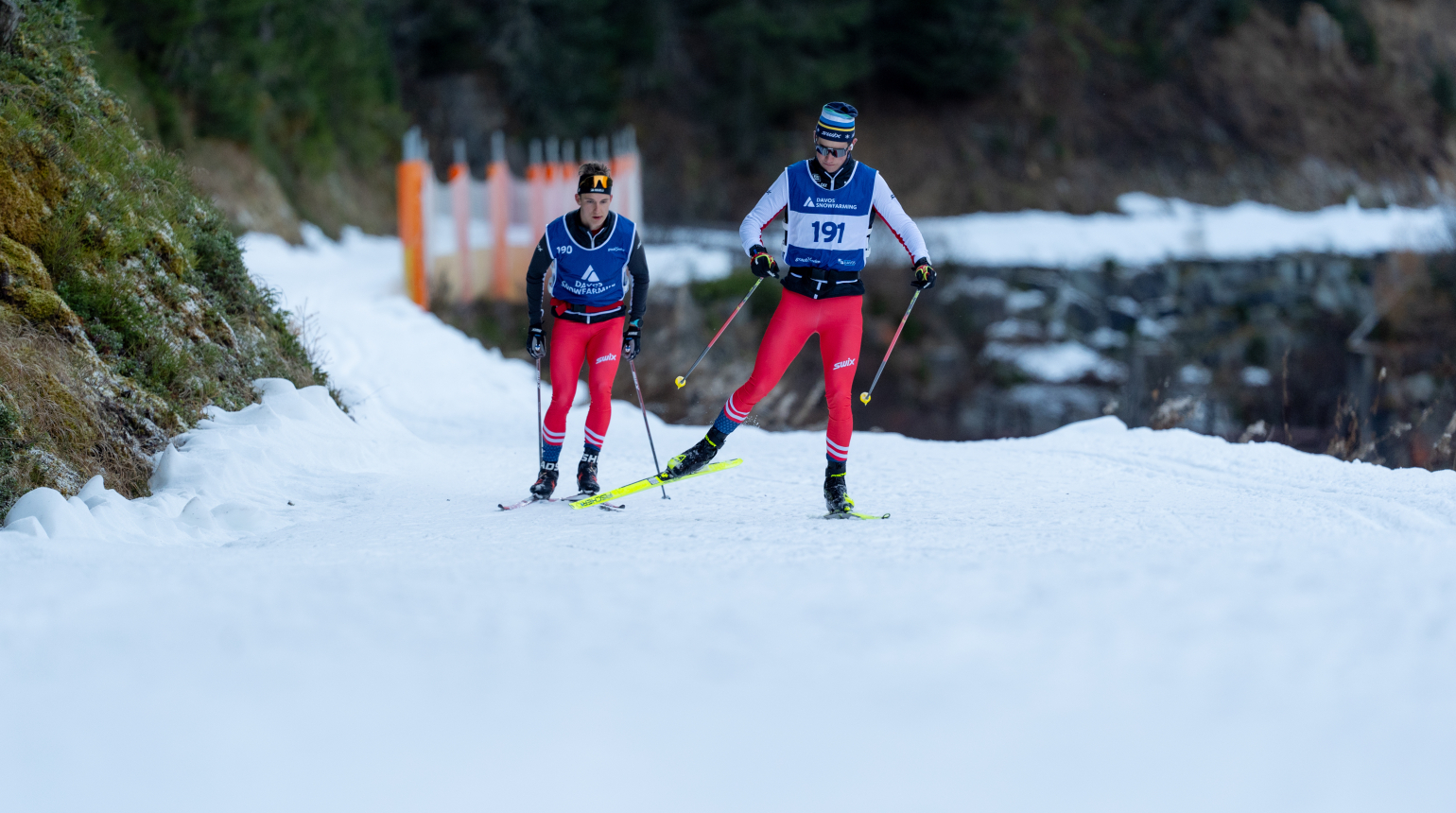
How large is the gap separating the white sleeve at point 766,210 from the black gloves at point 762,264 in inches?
2.6

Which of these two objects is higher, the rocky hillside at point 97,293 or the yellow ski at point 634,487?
the rocky hillside at point 97,293

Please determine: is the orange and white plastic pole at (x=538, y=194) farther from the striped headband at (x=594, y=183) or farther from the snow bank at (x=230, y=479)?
the striped headband at (x=594, y=183)

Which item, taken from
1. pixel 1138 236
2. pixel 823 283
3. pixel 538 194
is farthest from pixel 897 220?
pixel 1138 236

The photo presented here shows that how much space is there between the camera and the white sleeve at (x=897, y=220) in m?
6.95

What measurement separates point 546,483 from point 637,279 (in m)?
1.33

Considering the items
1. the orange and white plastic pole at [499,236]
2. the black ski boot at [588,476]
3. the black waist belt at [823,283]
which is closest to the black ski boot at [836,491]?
the black waist belt at [823,283]

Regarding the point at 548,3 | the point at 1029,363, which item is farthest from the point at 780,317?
the point at 548,3

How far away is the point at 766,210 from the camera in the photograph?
6906 millimetres

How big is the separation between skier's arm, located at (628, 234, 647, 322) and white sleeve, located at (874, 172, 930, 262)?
1.42m

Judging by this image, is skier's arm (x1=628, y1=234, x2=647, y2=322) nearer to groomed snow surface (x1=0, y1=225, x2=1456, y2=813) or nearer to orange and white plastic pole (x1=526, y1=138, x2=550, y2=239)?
groomed snow surface (x1=0, y1=225, x2=1456, y2=813)

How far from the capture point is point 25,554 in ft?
16.4

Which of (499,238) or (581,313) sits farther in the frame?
(499,238)

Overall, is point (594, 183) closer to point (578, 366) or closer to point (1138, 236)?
point (578, 366)

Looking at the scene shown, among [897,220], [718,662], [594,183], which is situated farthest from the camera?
[897,220]
